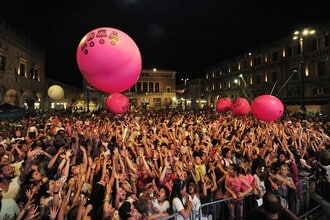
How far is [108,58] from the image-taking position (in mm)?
5000

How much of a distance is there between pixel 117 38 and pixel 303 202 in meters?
5.43

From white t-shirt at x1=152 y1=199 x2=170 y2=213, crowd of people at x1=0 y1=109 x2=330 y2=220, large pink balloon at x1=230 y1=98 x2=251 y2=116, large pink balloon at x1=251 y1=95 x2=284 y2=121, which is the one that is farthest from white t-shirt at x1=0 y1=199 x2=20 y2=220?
large pink balloon at x1=230 y1=98 x2=251 y2=116

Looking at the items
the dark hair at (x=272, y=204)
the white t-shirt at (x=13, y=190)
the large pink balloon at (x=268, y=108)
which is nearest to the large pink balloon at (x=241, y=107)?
the large pink balloon at (x=268, y=108)

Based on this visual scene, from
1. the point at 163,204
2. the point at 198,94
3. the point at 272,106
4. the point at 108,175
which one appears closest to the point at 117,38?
the point at 108,175

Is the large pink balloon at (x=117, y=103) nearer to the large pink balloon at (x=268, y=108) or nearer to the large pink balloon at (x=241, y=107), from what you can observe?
the large pink balloon at (x=268, y=108)

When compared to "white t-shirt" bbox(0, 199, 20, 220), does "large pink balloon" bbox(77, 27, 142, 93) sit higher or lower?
higher

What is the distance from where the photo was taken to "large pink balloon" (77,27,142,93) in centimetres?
502

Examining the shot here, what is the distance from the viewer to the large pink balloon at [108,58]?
5016mm

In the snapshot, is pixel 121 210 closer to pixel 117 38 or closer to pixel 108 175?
pixel 108 175

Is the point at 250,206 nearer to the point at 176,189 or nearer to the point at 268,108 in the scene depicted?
the point at 176,189

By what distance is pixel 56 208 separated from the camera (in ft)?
14.5

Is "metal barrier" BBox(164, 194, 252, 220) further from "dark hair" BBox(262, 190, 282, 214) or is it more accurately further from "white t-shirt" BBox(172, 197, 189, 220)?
"dark hair" BBox(262, 190, 282, 214)

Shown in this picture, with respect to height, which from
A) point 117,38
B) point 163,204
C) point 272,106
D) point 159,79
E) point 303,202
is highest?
point 159,79

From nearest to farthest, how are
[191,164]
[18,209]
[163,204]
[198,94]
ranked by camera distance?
[18,209] → [163,204] → [191,164] → [198,94]
